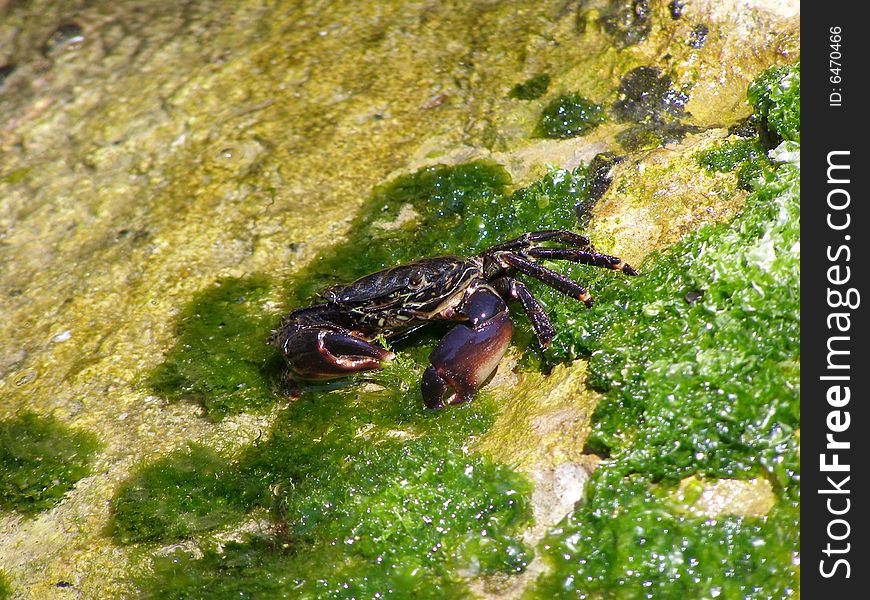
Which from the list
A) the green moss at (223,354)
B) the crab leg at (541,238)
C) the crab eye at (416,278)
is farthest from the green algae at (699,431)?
the green moss at (223,354)

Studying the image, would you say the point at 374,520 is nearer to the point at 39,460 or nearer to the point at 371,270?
the point at 371,270

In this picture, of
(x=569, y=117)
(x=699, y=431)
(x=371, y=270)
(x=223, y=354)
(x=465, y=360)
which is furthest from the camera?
(x=569, y=117)

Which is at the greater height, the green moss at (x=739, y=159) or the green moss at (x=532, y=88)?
the green moss at (x=739, y=159)

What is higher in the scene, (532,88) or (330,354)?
(532,88)

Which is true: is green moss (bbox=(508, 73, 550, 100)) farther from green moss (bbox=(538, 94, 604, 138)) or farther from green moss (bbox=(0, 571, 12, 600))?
green moss (bbox=(0, 571, 12, 600))

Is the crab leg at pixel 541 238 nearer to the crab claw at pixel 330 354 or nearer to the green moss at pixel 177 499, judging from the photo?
the crab claw at pixel 330 354

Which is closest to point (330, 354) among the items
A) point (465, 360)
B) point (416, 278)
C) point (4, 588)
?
point (416, 278)
